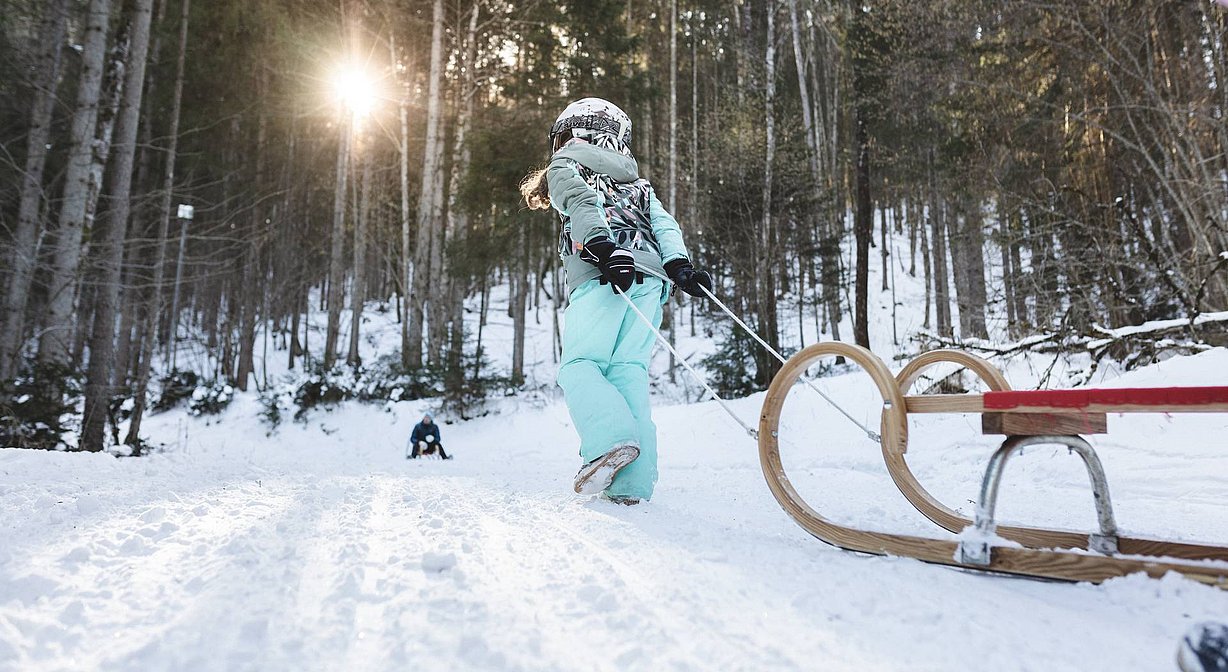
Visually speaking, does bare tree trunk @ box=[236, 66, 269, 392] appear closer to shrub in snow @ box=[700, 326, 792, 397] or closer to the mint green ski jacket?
shrub in snow @ box=[700, 326, 792, 397]

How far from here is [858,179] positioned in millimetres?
13367

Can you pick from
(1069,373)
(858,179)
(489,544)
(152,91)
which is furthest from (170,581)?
(152,91)

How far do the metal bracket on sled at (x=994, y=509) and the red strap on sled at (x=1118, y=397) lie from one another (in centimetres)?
15

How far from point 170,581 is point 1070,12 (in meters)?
9.94

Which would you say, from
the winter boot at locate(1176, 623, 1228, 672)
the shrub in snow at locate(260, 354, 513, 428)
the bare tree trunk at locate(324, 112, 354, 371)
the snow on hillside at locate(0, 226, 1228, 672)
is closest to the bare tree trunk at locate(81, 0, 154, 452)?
the shrub in snow at locate(260, 354, 513, 428)

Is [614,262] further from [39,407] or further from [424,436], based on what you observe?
[39,407]

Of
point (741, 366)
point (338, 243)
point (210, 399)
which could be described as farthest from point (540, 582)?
point (338, 243)

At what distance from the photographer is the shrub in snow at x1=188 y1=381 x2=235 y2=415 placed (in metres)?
14.4

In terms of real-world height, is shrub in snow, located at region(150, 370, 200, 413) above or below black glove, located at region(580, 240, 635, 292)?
below

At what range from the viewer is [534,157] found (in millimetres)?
12734

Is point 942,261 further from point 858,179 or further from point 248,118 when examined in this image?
point 248,118

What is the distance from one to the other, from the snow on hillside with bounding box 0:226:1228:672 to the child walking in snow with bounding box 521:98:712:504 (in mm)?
258

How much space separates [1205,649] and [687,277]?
2.41 meters

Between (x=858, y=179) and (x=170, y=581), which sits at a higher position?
(x=858, y=179)
